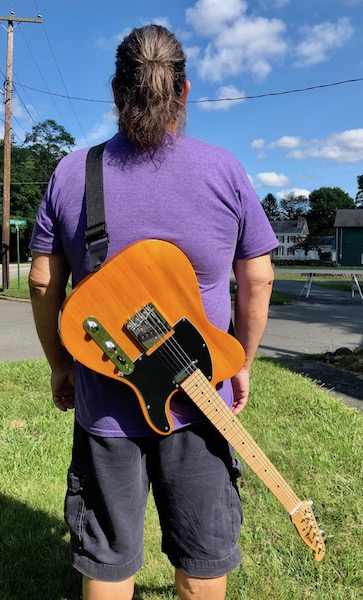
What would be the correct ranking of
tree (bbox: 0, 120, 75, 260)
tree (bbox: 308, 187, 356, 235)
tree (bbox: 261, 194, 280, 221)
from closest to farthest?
1. tree (bbox: 0, 120, 75, 260)
2. tree (bbox: 308, 187, 356, 235)
3. tree (bbox: 261, 194, 280, 221)

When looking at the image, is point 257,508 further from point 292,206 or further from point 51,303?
point 292,206

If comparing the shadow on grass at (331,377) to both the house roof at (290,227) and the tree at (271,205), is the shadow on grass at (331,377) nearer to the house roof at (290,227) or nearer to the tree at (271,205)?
the house roof at (290,227)

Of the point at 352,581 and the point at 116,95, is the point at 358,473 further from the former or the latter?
the point at 116,95

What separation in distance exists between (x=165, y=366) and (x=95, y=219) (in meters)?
0.46

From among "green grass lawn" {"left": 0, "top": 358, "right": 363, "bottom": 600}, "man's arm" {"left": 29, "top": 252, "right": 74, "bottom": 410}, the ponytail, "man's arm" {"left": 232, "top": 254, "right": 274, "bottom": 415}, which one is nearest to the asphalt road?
"green grass lawn" {"left": 0, "top": 358, "right": 363, "bottom": 600}

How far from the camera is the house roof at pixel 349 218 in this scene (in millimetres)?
56344

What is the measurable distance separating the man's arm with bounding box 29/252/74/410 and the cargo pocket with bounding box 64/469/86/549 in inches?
13.4

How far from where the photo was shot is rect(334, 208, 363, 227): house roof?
5634 centimetres

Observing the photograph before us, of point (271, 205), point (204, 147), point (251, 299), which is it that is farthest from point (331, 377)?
point (271, 205)

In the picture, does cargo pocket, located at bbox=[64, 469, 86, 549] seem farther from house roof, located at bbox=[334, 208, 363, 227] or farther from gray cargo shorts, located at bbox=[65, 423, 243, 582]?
house roof, located at bbox=[334, 208, 363, 227]

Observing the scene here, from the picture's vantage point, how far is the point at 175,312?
1405 millimetres

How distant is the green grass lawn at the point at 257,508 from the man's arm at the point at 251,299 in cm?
118

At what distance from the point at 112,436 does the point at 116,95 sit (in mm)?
1012

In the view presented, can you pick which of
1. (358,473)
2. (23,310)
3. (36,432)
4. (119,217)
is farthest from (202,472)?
(23,310)
